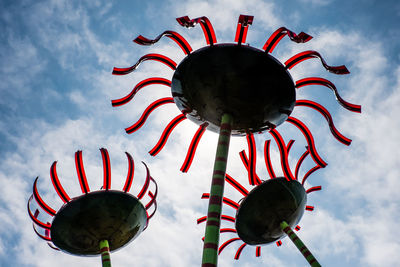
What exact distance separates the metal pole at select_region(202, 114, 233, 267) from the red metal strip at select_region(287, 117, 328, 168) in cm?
219

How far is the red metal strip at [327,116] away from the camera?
805 cm

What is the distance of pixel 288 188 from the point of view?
940 cm

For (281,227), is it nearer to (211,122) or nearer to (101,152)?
(211,122)

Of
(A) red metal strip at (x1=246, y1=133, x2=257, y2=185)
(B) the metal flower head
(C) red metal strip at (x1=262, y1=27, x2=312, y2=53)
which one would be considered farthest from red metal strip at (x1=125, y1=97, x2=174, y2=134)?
(C) red metal strip at (x1=262, y1=27, x2=312, y2=53)

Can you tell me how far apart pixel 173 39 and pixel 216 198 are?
10.4ft

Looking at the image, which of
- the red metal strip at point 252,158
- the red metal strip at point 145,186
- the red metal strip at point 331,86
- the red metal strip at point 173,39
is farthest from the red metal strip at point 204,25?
the red metal strip at point 145,186

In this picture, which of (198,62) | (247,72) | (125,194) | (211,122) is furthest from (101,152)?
(247,72)

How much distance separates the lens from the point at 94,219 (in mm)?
8008

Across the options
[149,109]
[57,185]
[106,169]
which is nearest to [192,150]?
[149,109]

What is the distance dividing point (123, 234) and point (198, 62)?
4.23 m

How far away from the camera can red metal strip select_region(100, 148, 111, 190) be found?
28.3ft

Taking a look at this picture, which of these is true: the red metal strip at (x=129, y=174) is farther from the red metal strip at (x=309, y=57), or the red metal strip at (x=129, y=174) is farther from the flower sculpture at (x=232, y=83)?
the red metal strip at (x=309, y=57)

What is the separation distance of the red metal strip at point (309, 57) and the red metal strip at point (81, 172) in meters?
5.00

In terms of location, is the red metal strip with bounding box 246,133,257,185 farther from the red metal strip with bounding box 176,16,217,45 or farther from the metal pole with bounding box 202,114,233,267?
the red metal strip with bounding box 176,16,217,45
